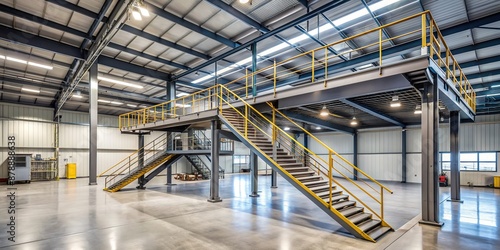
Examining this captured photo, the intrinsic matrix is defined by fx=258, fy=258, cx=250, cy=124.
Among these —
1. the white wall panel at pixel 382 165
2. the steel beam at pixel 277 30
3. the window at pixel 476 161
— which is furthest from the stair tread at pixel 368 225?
the window at pixel 476 161

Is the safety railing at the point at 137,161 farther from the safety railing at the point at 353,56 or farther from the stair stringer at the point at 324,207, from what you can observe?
the stair stringer at the point at 324,207

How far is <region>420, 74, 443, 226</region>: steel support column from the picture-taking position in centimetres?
788

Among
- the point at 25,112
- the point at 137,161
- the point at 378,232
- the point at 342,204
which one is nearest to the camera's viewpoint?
the point at 378,232

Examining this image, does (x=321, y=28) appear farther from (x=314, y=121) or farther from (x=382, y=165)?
(x=382, y=165)

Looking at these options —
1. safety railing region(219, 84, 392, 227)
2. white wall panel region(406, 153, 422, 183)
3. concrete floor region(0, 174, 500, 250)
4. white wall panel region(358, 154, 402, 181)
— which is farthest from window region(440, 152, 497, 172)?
safety railing region(219, 84, 392, 227)

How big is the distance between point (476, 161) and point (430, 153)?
16.8 meters

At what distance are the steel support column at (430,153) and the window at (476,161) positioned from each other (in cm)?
1582

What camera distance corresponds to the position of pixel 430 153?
793 centimetres

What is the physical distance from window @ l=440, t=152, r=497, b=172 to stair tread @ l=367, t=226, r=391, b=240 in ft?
56.4

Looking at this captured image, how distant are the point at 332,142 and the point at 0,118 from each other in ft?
102

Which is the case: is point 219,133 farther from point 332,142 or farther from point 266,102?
point 332,142

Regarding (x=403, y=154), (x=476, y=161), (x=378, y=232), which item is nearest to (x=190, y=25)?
(x=378, y=232)

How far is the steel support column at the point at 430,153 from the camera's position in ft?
25.9

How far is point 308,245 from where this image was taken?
21.5 feet
